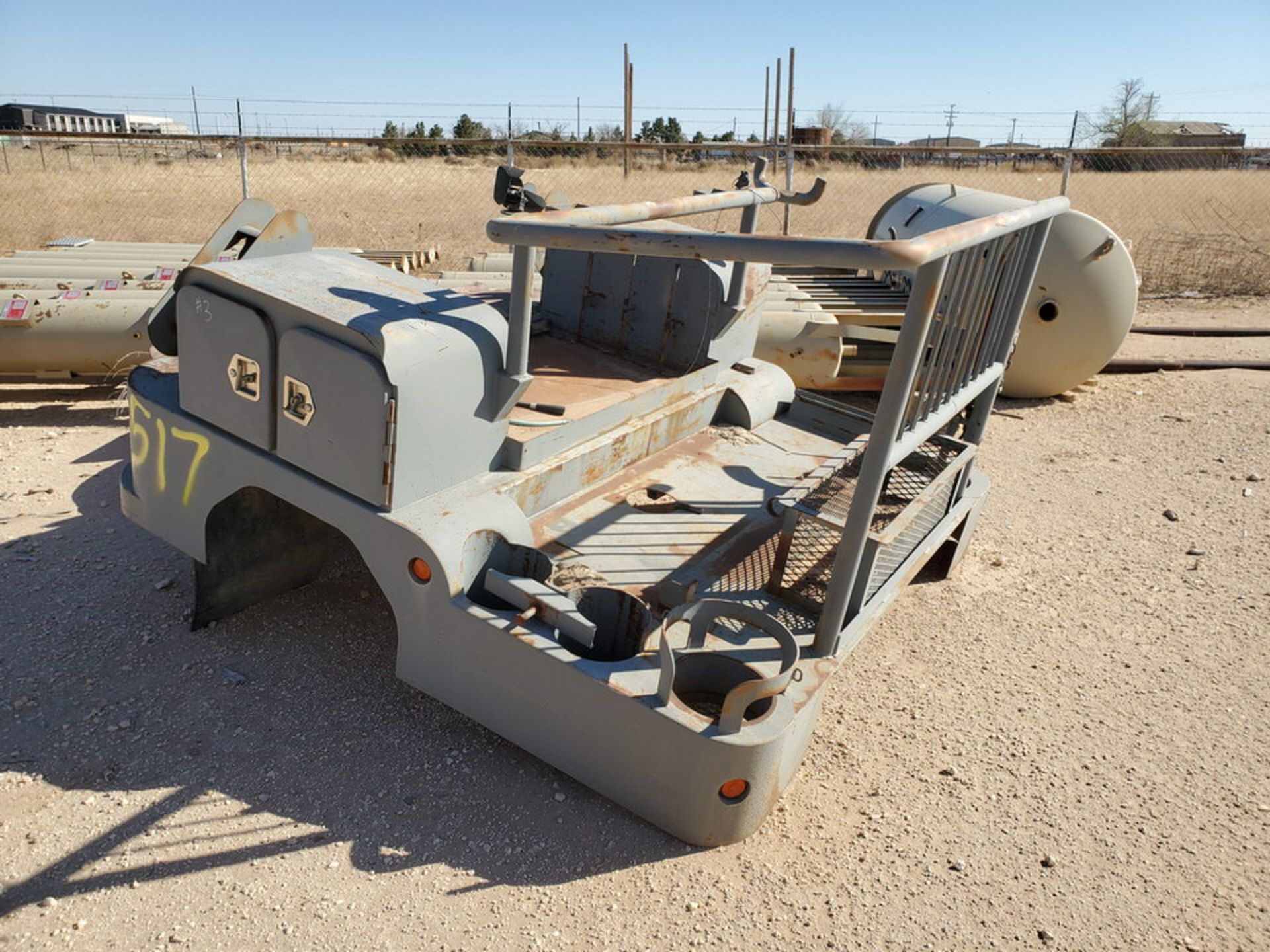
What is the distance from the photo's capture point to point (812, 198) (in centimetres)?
420

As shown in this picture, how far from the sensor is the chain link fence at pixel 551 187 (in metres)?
12.3

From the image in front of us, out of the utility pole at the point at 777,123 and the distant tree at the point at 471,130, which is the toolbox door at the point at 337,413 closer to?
the utility pole at the point at 777,123

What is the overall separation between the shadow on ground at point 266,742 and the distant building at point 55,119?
37012 mm

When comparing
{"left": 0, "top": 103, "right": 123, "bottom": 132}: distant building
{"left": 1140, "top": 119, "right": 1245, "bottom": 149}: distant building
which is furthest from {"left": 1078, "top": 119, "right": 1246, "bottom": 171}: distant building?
{"left": 0, "top": 103, "right": 123, "bottom": 132}: distant building

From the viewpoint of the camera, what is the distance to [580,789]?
3160 mm

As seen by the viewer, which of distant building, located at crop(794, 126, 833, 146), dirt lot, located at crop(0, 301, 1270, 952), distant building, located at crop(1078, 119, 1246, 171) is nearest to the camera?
dirt lot, located at crop(0, 301, 1270, 952)

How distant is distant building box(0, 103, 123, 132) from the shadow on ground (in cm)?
3701

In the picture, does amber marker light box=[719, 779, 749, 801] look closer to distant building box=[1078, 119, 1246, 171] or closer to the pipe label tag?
the pipe label tag

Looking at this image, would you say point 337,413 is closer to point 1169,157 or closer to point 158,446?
point 158,446

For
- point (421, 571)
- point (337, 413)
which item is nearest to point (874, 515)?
point (421, 571)

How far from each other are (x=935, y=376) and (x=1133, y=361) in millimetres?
6271

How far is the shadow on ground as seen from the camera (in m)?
2.90

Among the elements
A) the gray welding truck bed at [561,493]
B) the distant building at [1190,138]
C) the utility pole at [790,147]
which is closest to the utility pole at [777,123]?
the utility pole at [790,147]

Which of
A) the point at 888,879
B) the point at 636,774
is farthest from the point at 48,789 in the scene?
the point at 888,879
